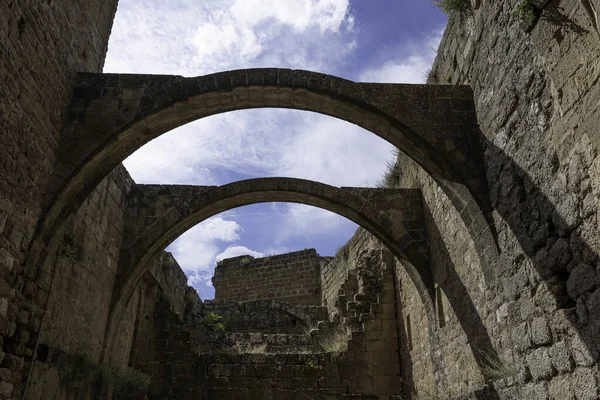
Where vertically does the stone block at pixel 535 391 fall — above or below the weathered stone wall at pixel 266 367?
below

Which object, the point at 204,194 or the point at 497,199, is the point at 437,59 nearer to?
the point at 497,199

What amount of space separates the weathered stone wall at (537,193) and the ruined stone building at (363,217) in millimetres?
18

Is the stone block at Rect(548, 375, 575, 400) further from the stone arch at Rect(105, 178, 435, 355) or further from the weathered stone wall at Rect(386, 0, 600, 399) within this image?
the stone arch at Rect(105, 178, 435, 355)

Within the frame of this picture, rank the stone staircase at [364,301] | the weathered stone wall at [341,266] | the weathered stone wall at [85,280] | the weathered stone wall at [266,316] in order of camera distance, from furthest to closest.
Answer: the weathered stone wall at [266,316]
the weathered stone wall at [341,266]
the stone staircase at [364,301]
the weathered stone wall at [85,280]

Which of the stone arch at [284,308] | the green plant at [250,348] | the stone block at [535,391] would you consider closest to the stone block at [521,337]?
the stone block at [535,391]

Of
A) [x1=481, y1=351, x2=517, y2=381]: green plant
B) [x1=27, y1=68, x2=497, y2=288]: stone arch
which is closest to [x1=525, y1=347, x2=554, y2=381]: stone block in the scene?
[x1=481, y1=351, x2=517, y2=381]: green plant

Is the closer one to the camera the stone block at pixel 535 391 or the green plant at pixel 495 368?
the stone block at pixel 535 391

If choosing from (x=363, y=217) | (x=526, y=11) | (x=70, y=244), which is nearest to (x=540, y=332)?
(x=526, y=11)

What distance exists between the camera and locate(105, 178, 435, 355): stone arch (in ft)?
27.0

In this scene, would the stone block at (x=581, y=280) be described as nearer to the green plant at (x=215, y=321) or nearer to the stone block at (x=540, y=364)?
the stone block at (x=540, y=364)

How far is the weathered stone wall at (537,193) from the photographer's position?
11.0 feet

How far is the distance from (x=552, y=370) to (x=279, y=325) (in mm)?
9679

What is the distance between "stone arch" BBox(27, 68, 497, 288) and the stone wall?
10582 mm

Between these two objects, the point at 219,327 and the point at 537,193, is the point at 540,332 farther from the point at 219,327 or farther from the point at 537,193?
the point at 219,327
